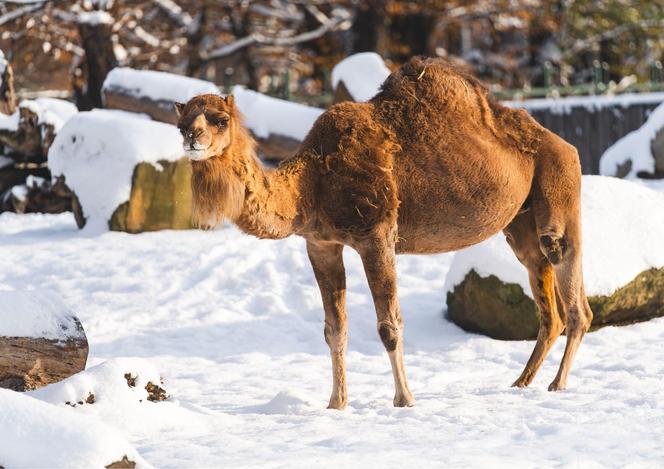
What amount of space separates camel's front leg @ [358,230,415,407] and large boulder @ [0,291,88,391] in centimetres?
177

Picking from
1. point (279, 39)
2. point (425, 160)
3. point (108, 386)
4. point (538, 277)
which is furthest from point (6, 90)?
point (108, 386)

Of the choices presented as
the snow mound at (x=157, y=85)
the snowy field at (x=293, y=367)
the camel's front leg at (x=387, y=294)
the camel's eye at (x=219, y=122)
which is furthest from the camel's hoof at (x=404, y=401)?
the snow mound at (x=157, y=85)

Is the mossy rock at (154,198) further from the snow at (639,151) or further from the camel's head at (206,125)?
the camel's head at (206,125)

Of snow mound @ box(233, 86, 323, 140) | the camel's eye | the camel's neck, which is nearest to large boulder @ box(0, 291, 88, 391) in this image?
the camel's neck

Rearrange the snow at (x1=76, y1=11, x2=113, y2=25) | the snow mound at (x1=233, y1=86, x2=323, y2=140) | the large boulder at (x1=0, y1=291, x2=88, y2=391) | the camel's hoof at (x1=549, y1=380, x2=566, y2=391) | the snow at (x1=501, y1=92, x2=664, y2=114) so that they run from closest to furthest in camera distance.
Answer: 1. the large boulder at (x1=0, y1=291, x2=88, y2=391)
2. the camel's hoof at (x1=549, y1=380, x2=566, y2=391)
3. the snow mound at (x1=233, y1=86, x2=323, y2=140)
4. the snow at (x1=501, y1=92, x2=664, y2=114)
5. the snow at (x1=76, y1=11, x2=113, y2=25)

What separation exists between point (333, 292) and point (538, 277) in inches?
64.0

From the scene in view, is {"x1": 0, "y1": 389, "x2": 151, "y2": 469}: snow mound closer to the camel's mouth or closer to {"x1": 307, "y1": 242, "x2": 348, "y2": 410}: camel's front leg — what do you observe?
the camel's mouth

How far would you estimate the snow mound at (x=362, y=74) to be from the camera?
592 inches

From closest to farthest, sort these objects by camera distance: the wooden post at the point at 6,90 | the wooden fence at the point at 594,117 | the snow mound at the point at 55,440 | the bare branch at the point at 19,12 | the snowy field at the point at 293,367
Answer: the snow mound at the point at 55,440, the snowy field at the point at 293,367, the wooden post at the point at 6,90, the wooden fence at the point at 594,117, the bare branch at the point at 19,12

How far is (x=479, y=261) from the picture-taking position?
950 centimetres

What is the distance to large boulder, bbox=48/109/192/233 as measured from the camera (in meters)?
12.6

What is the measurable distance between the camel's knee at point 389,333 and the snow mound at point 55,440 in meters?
2.46

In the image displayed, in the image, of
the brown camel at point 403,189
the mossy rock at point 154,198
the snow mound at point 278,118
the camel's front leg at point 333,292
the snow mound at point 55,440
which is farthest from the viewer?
the snow mound at point 278,118

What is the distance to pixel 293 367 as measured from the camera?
8.80 m
